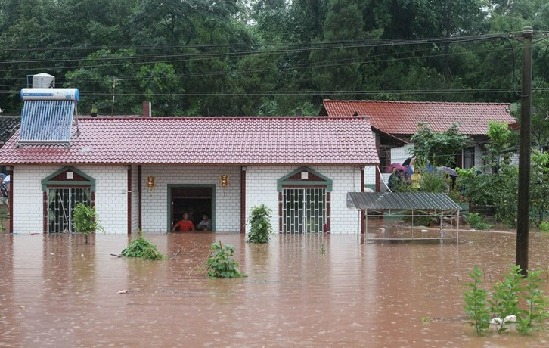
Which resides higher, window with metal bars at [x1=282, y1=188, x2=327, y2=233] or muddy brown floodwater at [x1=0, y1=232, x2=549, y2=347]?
window with metal bars at [x1=282, y1=188, x2=327, y2=233]

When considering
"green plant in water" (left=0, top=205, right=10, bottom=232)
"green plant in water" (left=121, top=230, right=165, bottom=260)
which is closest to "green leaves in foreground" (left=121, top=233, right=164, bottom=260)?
"green plant in water" (left=121, top=230, right=165, bottom=260)

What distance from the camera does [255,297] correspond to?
16172mm

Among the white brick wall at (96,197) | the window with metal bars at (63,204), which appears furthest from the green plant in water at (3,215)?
the window with metal bars at (63,204)

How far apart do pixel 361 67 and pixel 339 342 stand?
1835 inches

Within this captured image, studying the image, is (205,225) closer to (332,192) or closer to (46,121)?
(332,192)

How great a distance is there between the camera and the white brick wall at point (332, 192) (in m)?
31.6

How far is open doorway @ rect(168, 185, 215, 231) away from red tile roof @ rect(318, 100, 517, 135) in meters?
13.0

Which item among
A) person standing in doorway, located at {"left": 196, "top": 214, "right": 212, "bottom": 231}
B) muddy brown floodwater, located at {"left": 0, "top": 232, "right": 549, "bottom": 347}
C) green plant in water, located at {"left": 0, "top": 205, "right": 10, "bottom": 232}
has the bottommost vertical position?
muddy brown floodwater, located at {"left": 0, "top": 232, "right": 549, "bottom": 347}

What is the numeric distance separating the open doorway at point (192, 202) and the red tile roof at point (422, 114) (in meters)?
13.0

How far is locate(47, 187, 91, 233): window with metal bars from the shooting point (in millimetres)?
32000

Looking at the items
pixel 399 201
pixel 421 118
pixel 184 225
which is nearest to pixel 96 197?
pixel 184 225

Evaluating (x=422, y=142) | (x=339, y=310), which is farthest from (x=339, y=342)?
(x=422, y=142)

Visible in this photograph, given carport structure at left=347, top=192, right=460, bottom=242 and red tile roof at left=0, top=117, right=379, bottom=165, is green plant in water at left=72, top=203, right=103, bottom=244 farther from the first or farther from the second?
carport structure at left=347, top=192, right=460, bottom=242

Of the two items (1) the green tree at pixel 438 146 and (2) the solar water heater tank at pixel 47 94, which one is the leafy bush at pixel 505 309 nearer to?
(2) the solar water heater tank at pixel 47 94
